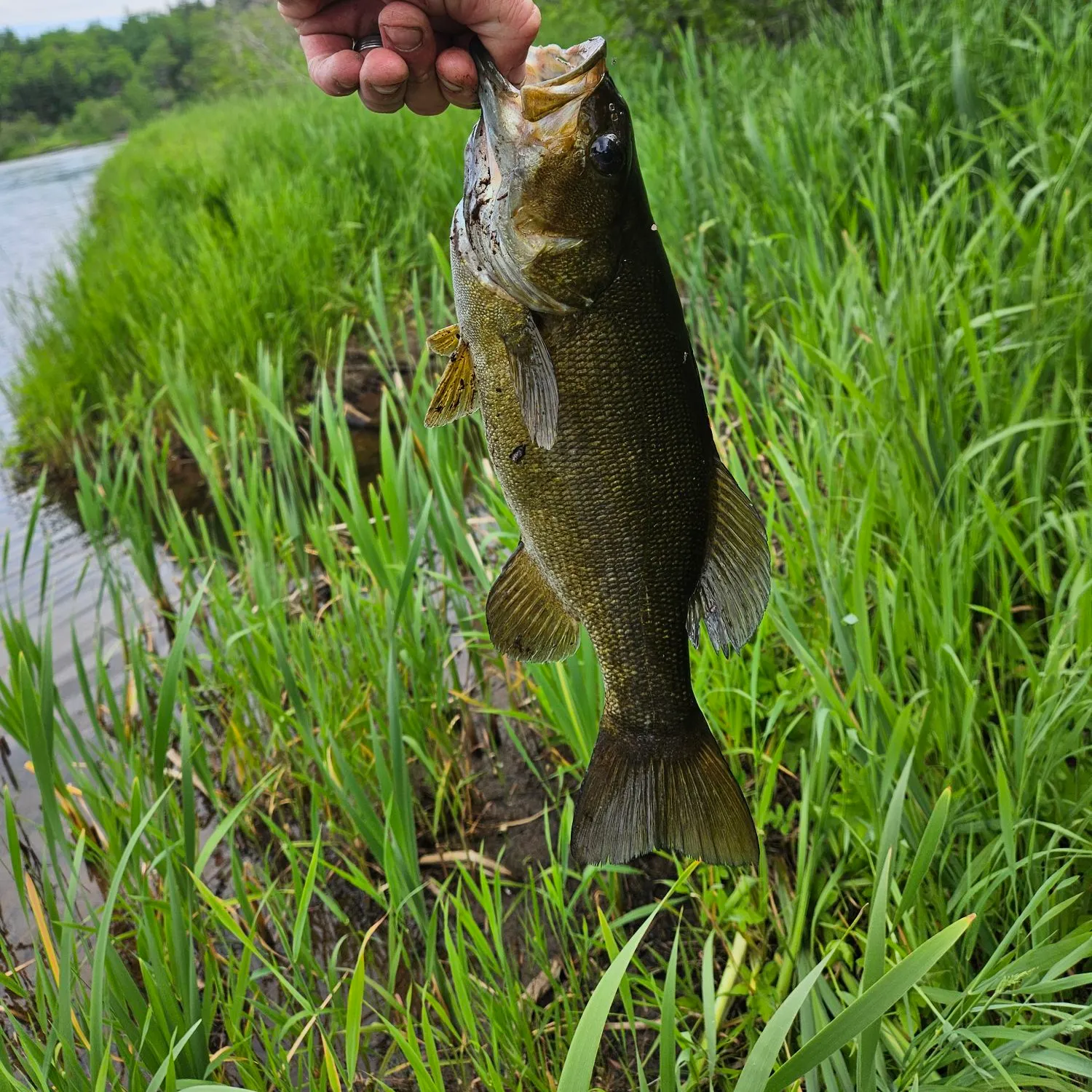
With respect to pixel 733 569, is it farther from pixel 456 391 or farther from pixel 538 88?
pixel 538 88

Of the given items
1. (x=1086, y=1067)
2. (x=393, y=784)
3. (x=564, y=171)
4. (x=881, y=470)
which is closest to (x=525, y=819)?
(x=393, y=784)

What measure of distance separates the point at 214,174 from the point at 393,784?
7.86m

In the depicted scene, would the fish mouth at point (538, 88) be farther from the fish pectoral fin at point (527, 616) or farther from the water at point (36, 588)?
the water at point (36, 588)

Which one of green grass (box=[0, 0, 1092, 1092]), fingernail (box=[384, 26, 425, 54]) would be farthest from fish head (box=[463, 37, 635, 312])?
green grass (box=[0, 0, 1092, 1092])

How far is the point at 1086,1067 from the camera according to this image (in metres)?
1.18

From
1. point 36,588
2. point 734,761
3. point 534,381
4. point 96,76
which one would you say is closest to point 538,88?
point 534,381

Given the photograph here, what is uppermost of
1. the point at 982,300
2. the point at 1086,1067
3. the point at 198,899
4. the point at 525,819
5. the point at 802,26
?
the point at 802,26

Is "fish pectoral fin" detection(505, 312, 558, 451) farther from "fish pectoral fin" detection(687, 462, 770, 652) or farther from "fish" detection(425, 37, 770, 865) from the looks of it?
"fish pectoral fin" detection(687, 462, 770, 652)

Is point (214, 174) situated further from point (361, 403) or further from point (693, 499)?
point (693, 499)

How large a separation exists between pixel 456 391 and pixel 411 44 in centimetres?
58

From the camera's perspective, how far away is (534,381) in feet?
4.16

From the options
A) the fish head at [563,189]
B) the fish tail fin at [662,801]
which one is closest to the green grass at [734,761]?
the fish tail fin at [662,801]

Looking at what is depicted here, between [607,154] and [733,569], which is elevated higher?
[607,154]

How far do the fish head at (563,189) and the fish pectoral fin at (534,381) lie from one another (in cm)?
5
